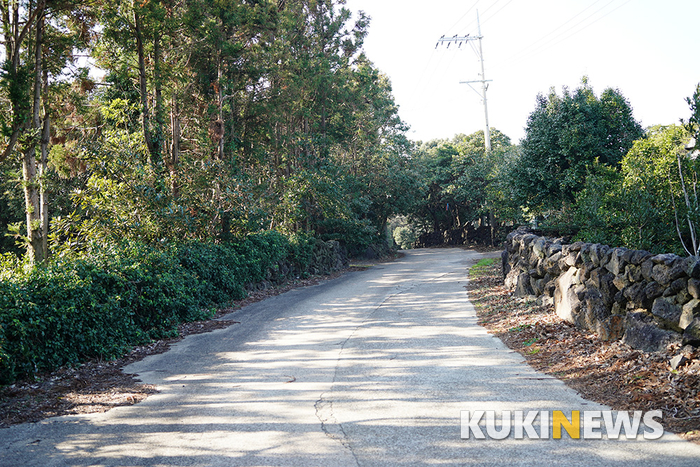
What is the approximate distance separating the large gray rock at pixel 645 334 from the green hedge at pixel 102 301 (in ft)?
→ 23.8

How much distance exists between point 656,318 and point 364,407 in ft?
12.2

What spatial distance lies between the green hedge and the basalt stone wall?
23.4ft

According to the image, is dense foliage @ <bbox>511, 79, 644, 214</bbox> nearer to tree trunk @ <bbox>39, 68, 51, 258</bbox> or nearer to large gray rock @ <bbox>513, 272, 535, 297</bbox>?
large gray rock @ <bbox>513, 272, 535, 297</bbox>

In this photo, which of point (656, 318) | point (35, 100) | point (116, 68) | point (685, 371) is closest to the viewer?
point (685, 371)

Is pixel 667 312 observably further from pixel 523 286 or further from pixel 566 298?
pixel 523 286

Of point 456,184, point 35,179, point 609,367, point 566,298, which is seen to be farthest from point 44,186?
point 456,184

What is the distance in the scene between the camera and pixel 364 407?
498 centimetres

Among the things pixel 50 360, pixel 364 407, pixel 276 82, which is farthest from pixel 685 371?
pixel 276 82

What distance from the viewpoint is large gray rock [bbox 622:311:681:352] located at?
5.48m

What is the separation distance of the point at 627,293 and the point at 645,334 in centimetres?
74

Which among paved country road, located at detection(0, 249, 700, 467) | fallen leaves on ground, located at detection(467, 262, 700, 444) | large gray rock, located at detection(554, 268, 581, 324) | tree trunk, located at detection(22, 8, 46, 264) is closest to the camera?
paved country road, located at detection(0, 249, 700, 467)

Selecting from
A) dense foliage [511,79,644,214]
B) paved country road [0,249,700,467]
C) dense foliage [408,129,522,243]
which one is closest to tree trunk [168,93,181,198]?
paved country road [0,249,700,467]

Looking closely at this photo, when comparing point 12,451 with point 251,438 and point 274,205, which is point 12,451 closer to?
point 251,438

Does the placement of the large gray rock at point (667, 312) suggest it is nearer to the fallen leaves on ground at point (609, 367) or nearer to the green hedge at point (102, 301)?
the fallen leaves on ground at point (609, 367)
